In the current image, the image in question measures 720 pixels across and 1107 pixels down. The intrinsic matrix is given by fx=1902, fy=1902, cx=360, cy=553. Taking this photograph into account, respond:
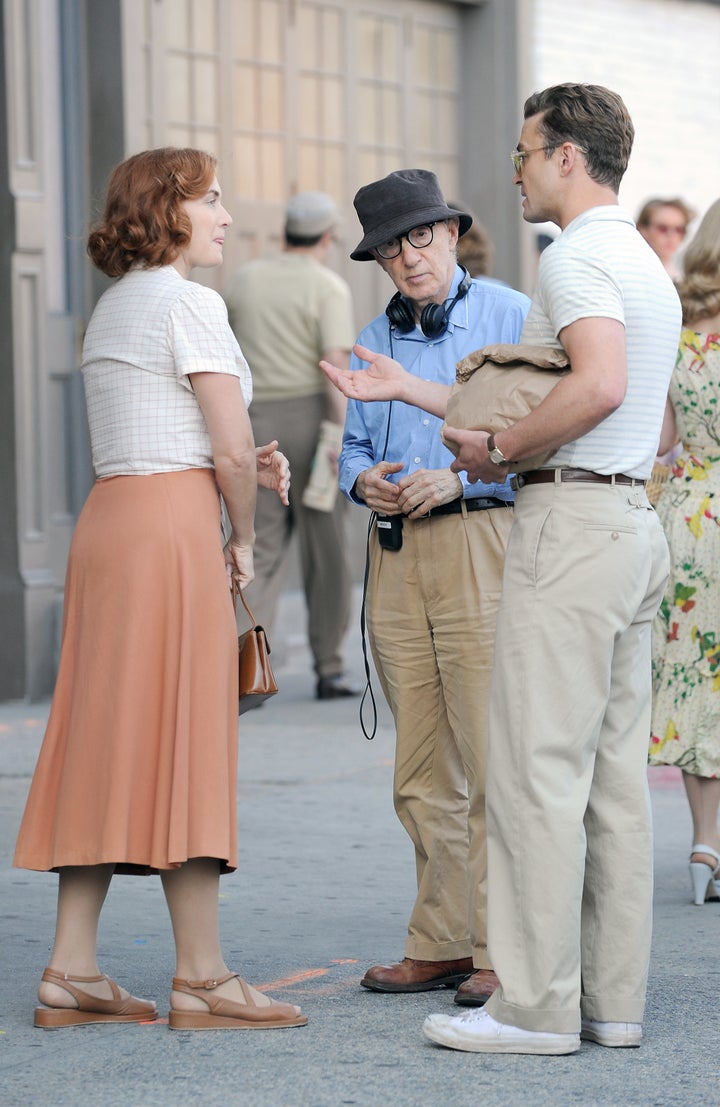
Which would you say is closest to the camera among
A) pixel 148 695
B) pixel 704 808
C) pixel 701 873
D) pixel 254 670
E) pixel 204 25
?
pixel 148 695

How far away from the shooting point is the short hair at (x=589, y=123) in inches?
160

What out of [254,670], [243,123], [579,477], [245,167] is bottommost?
[254,670]

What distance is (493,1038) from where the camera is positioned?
4.09 m

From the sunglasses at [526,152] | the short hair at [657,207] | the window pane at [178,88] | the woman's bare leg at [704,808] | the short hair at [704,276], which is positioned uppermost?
the window pane at [178,88]

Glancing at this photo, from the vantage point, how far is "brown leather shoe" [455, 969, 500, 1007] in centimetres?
448

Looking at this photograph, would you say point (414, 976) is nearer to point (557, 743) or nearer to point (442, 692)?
point (442, 692)

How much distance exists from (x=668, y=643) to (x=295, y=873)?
1392mm

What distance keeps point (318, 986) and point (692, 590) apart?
1.93m

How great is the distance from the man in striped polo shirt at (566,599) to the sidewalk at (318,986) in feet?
0.57

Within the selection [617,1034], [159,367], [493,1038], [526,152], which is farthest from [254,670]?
[526,152]

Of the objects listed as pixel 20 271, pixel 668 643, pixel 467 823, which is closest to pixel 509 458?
pixel 467 823

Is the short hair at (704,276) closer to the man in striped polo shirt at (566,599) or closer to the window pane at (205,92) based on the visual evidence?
the man in striped polo shirt at (566,599)

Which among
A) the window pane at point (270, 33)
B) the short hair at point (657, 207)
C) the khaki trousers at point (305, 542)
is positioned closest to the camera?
the short hair at point (657, 207)

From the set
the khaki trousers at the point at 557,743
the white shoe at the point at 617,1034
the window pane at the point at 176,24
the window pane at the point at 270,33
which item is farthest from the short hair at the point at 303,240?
the white shoe at the point at 617,1034
